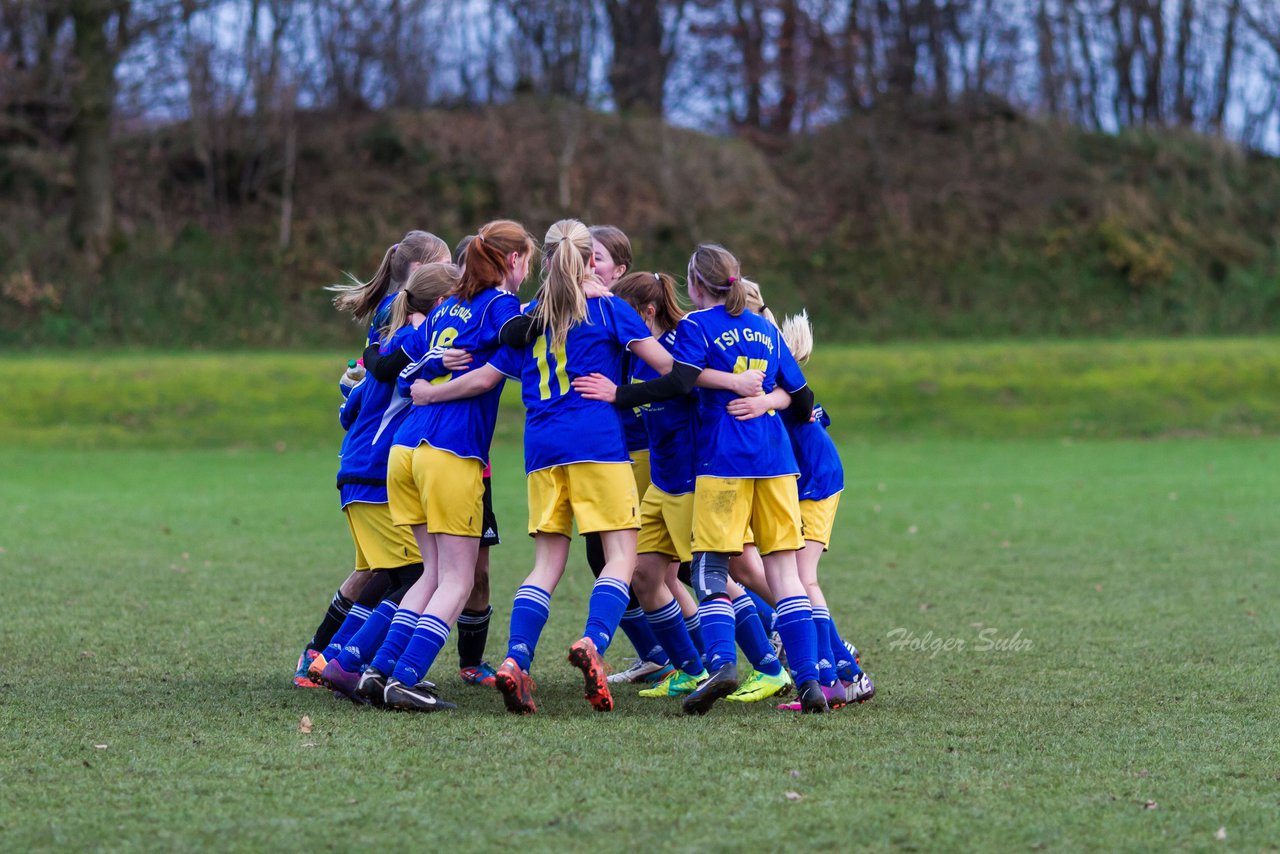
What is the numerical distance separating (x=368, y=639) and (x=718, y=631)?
141 centimetres

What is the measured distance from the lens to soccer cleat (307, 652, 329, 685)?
216 inches

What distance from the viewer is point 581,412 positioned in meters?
5.11

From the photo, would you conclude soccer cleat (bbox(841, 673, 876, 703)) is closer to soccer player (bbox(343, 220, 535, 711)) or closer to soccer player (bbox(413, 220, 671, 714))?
soccer player (bbox(413, 220, 671, 714))

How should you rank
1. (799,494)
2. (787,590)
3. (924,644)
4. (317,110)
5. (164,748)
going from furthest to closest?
(317,110), (924,644), (799,494), (787,590), (164,748)

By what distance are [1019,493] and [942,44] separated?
22.3 metres

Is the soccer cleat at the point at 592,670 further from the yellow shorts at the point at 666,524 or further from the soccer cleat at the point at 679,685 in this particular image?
the yellow shorts at the point at 666,524

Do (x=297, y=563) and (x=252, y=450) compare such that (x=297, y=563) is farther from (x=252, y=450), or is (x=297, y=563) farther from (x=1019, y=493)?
(x=252, y=450)

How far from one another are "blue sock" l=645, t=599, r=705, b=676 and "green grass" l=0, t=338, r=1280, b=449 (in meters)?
13.5

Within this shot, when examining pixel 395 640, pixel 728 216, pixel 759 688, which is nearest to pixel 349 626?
pixel 395 640

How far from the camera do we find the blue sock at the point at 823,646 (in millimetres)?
5164

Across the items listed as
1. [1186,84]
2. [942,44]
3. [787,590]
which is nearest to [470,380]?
[787,590]

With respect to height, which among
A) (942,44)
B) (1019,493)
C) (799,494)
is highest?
(942,44)

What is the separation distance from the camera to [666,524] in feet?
18.0

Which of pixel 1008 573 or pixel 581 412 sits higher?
pixel 581 412
